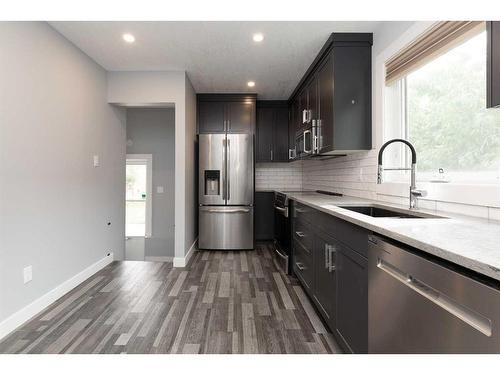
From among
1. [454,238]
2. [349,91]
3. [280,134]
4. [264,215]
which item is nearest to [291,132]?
[280,134]

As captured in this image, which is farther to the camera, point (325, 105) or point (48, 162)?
point (325, 105)

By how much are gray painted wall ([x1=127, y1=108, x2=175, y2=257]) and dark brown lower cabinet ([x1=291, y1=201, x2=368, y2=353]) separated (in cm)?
326

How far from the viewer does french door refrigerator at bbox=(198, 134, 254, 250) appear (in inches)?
157

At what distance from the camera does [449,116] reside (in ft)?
5.80

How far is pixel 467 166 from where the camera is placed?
1.64 m

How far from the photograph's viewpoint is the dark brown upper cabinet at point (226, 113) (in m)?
4.33

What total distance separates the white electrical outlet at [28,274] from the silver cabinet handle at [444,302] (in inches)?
99.0

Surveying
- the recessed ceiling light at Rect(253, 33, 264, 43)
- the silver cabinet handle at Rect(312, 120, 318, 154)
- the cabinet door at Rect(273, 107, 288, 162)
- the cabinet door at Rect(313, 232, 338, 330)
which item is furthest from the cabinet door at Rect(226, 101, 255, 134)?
the cabinet door at Rect(313, 232, 338, 330)

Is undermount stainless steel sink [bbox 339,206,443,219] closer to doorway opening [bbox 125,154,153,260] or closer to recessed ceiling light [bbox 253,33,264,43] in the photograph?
recessed ceiling light [bbox 253,33,264,43]

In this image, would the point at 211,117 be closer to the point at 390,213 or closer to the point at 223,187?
the point at 223,187

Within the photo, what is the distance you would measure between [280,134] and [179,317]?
3.48 m

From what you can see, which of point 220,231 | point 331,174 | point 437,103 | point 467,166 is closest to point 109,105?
point 220,231

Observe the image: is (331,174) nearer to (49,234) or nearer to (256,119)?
(256,119)

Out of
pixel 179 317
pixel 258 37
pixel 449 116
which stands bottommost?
pixel 179 317
